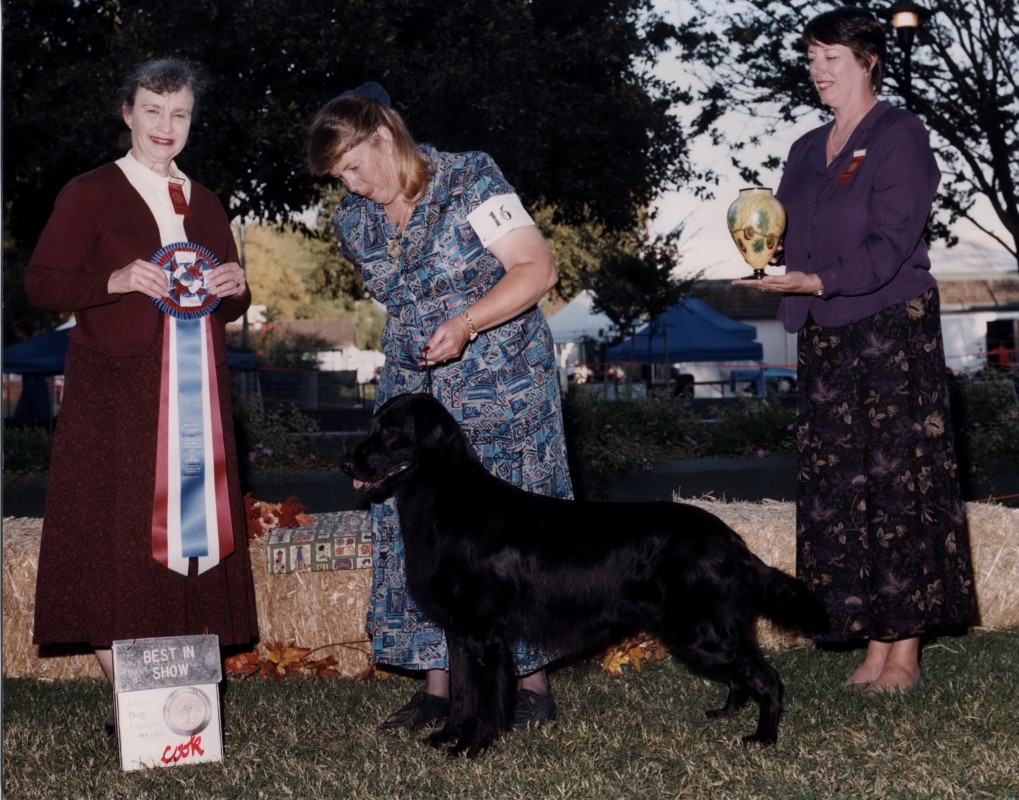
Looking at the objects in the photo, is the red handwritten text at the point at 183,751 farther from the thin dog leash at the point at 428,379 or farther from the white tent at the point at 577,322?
the white tent at the point at 577,322

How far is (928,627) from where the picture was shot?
3814 mm

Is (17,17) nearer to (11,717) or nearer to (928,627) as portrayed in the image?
(11,717)

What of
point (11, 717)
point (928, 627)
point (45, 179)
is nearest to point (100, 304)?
point (11, 717)

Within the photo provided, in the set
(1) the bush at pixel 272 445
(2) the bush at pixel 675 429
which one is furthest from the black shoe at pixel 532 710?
(1) the bush at pixel 272 445

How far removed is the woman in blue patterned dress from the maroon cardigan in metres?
0.58

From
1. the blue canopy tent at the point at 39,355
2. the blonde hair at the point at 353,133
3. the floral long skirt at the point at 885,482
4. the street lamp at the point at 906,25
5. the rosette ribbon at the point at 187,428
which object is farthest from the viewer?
the blue canopy tent at the point at 39,355

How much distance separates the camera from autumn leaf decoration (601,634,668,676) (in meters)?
4.26

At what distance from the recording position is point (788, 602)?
11.4ft

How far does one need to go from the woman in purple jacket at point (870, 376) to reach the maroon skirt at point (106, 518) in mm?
1985

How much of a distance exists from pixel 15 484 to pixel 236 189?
459 centimetres

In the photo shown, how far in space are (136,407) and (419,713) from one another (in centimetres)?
130

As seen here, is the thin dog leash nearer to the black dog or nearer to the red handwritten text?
the black dog

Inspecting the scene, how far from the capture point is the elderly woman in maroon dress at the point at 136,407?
132 inches

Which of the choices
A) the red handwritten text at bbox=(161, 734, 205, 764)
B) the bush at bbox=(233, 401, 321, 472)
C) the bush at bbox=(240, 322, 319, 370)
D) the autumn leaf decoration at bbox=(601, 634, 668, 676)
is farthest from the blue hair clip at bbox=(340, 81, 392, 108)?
the bush at bbox=(240, 322, 319, 370)
